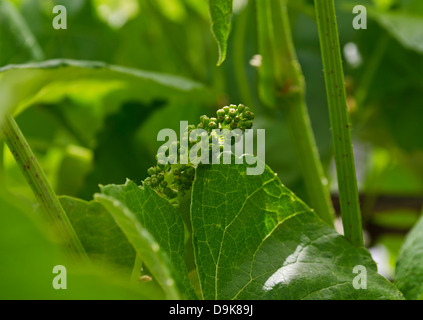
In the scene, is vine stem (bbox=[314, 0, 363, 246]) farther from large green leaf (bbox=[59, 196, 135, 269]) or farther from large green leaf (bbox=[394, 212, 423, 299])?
large green leaf (bbox=[59, 196, 135, 269])

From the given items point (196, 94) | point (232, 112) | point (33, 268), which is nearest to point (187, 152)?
point (232, 112)

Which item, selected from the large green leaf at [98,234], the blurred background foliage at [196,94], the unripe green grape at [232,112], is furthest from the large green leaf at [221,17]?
the blurred background foliage at [196,94]

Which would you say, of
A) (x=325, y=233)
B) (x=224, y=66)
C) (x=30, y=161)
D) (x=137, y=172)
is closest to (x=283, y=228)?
(x=325, y=233)

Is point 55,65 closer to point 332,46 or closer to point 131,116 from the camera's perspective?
point 332,46

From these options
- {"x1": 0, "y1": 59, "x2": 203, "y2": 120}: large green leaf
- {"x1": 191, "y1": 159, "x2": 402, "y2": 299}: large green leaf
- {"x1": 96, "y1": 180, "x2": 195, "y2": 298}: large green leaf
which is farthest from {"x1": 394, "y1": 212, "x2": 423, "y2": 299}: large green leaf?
{"x1": 0, "y1": 59, "x2": 203, "y2": 120}: large green leaf

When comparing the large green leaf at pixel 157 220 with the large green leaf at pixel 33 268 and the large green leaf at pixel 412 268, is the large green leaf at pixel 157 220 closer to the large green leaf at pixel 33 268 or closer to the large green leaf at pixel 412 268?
the large green leaf at pixel 33 268

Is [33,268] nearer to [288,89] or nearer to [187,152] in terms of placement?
[187,152]
